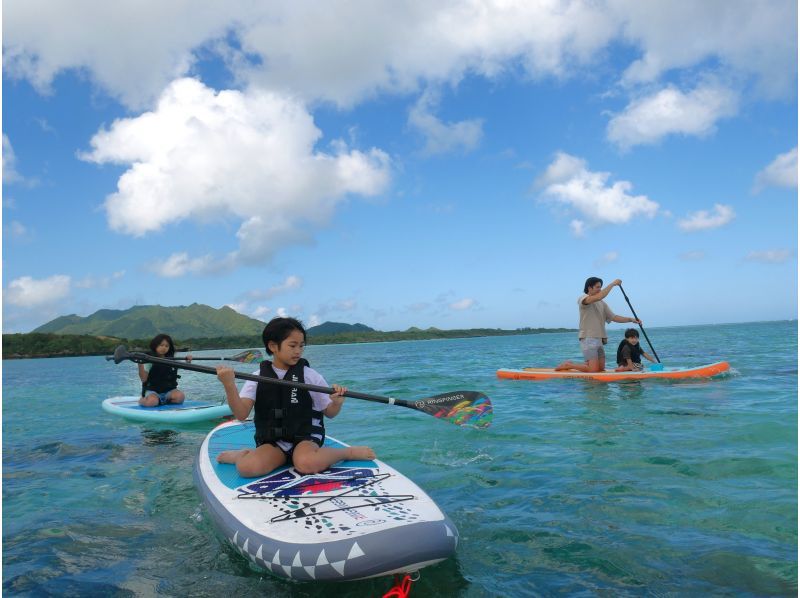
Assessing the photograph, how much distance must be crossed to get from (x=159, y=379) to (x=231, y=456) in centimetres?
684

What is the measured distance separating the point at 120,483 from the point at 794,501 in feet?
22.6

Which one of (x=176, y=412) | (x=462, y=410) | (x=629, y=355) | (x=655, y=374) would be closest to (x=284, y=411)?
(x=462, y=410)

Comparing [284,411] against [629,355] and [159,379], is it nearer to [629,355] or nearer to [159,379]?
[159,379]

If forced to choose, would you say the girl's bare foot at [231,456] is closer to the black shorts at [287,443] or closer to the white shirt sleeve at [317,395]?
the black shorts at [287,443]

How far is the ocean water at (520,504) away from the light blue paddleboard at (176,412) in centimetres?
18

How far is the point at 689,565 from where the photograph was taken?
355 cm

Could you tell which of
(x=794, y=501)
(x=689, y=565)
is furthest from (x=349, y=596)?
(x=794, y=501)

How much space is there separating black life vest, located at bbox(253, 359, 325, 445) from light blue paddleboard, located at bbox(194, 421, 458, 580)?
34 cm

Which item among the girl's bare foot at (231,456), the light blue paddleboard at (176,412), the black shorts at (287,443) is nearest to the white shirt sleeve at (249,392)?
the black shorts at (287,443)

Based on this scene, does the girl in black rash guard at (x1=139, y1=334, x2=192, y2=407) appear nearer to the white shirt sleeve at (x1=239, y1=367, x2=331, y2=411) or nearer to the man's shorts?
the white shirt sleeve at (x1=239, y1=367, x2=331, y2=411)

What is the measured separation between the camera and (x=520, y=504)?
475 centimetres

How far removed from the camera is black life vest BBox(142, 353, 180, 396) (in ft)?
35.7

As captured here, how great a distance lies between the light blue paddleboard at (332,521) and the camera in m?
3.07

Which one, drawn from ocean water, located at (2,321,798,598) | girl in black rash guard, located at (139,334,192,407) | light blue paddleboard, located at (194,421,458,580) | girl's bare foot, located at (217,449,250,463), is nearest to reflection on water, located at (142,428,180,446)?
ocean water, located at (2,321,798,598)
